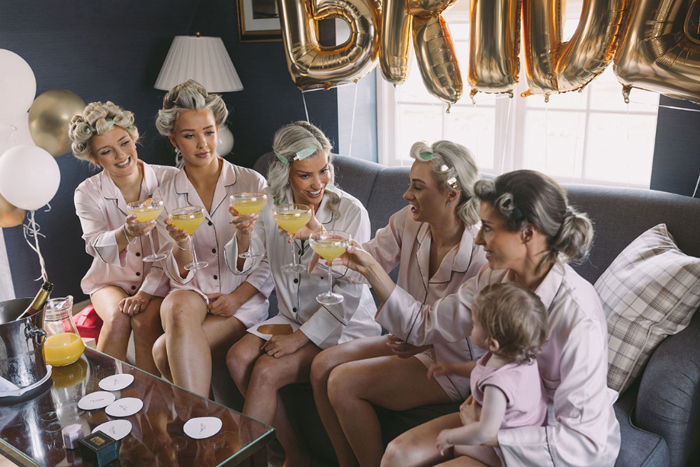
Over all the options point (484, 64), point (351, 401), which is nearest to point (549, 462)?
point (351, 401)

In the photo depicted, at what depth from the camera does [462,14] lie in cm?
309

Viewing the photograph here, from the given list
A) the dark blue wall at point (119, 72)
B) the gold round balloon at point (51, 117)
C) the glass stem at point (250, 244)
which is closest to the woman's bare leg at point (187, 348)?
the glass stem at point (250, 244)

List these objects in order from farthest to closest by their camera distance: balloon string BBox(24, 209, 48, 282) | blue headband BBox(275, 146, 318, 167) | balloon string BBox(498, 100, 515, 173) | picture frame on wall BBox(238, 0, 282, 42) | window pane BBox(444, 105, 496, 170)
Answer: picture frame on wall BBox(238, 0, 282, 42) → balloon string BBox(24, 209, 48, 282) → window pane BBox(444, 105, 496, 170) → balloon string BBox(498, 100, 515, 173) → blue headband BBox(275, 146, 318, 167)

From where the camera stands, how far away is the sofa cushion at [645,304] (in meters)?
1.78

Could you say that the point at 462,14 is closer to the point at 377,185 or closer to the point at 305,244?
the point at 377,185

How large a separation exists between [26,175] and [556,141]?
8.64 feet

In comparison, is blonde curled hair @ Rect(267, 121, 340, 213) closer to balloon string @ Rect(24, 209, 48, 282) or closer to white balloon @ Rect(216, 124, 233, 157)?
white balloon @ Rect(216, 124, 233, 157)

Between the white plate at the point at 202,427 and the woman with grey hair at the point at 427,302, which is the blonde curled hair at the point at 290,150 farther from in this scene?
the white plate at the point at 202,427

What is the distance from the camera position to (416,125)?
11.6 ft

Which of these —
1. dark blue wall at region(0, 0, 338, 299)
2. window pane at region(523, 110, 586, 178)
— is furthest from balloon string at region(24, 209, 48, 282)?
window pane at region(523, 110, 586, 178)

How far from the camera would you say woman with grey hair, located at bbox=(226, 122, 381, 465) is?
7.23 ft

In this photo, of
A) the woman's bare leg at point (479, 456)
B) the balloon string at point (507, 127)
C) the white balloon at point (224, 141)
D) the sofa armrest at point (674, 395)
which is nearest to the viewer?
Result: the woman's bare leg at point (479, 456)

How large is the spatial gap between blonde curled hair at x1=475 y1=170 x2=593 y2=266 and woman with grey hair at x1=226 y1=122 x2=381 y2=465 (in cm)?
88

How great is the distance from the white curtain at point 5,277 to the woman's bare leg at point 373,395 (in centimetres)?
252
